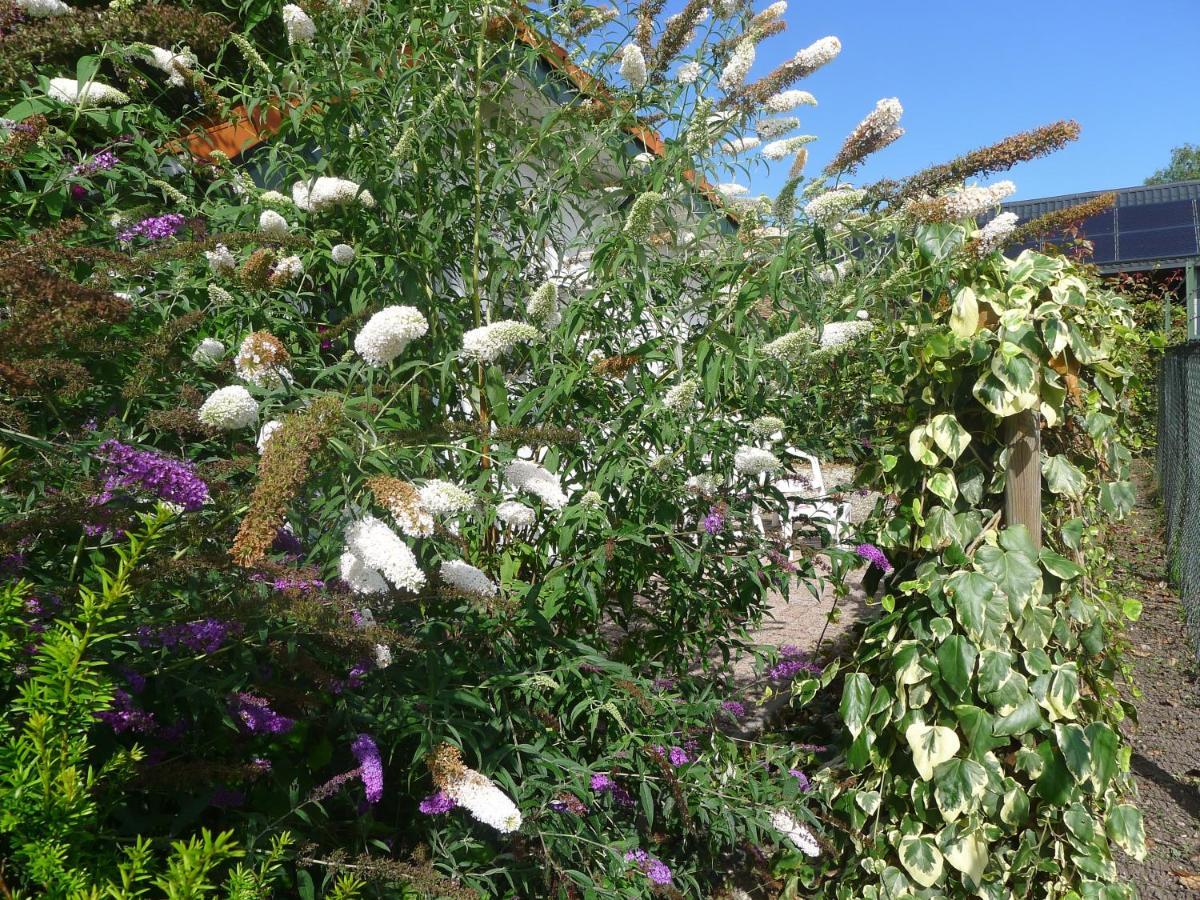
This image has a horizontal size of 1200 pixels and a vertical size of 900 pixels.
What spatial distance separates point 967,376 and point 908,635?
777 mm

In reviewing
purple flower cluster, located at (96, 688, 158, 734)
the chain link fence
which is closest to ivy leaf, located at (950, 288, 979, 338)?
purple flower cluster, located at (96, 688, 158, 734)

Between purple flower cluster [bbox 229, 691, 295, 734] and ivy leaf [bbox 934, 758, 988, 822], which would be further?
ivy leaf [bbox 934, 758, 988, 822]

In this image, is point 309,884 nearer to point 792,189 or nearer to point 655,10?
point 792,189

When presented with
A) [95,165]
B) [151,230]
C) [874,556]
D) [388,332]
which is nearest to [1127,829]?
[874,556]

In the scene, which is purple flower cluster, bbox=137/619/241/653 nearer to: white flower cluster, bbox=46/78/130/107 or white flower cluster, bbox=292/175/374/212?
white flower cluster, bbox=292/175/374/212

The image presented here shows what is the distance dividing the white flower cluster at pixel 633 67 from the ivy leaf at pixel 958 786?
212cm

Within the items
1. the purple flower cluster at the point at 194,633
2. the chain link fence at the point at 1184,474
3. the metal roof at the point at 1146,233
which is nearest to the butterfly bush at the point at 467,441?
the purple flower cluster at the point at 194,633

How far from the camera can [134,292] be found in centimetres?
204

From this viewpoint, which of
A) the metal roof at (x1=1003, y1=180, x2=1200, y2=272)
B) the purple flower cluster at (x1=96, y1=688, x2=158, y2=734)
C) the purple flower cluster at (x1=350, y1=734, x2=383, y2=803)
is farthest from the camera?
the metal roof at (x1=1003, y1=180, x2=1200, y2=272)

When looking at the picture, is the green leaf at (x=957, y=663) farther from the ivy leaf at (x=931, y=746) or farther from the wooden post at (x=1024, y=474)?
the wooden post at (x=1024, y=474)

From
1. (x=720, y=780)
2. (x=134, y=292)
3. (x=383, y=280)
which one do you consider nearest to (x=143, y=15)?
(x=134, y=292)

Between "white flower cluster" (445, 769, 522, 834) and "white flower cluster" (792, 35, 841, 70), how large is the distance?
268 cm

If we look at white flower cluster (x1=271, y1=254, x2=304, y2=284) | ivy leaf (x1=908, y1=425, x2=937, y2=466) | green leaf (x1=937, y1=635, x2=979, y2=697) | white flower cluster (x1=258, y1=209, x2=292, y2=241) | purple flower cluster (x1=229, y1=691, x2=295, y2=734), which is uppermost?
white flower cluster (x1=258, y1=209, x2=292, y2=241)

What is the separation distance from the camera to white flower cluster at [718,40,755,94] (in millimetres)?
2578
